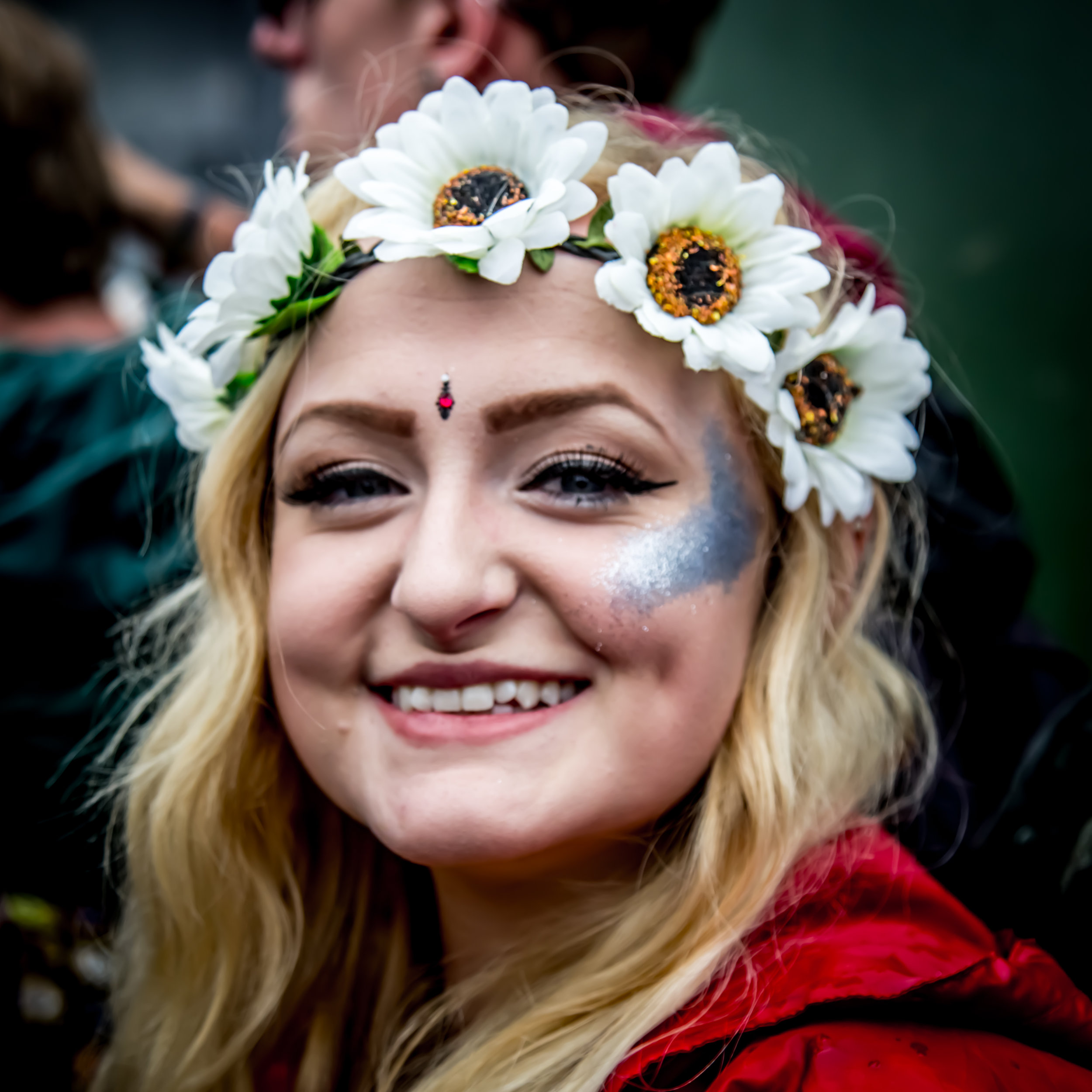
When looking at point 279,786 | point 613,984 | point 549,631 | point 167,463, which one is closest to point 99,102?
point 167,463

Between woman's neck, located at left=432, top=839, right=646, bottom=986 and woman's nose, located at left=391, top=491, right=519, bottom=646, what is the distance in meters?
0.35

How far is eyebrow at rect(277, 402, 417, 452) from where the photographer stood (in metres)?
1.23

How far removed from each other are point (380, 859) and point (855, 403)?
1.07m

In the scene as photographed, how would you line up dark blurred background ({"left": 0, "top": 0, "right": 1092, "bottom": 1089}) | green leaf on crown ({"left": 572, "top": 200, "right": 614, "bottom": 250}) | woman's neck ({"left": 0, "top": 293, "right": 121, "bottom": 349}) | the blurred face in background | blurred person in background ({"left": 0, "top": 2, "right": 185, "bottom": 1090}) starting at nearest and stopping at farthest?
1. green leaf on crown ({"left": 572, "top": 200, "right": 614, "bottom": 250})
2. dark blurred background ({"left": 0, "top": 0, "right": 1092, "bottom": 1089})
3. blurred person in background ({"left": 0, "top": 2, "right": 185, "bottom": 1090})
4. the blurred face in background
5. woman's neck ({"left": 0, "top": 293, "right": 121, "bottom": 349})

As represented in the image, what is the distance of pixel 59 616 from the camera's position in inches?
77.0

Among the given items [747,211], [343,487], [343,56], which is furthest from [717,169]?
[343,56]

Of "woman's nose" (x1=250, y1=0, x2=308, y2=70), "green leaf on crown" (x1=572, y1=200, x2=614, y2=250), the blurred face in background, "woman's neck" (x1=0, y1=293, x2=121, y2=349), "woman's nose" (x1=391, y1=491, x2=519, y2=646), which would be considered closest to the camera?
"woman's nose" (x1=391, y1=491, x2=519, y2=646)

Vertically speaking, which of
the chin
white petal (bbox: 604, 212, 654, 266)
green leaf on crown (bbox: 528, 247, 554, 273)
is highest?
white petal (bbox: 604, 212, 654, 266)

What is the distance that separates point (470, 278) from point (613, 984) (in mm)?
905

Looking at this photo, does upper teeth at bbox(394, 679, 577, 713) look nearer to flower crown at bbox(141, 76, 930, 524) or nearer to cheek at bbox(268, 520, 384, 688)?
cheek at bbox(268, 520, 384, 688)

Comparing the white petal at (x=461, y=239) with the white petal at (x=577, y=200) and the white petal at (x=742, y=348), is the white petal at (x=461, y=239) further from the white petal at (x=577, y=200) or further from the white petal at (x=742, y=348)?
the white petal at (x=742, y=348)

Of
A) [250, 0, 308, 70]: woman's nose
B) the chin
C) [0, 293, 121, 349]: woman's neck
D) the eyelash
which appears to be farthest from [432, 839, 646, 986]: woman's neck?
[250, 0, 308, 70]: woman's nose

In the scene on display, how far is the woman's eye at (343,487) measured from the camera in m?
1.30

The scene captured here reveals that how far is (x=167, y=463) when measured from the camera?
201cm
